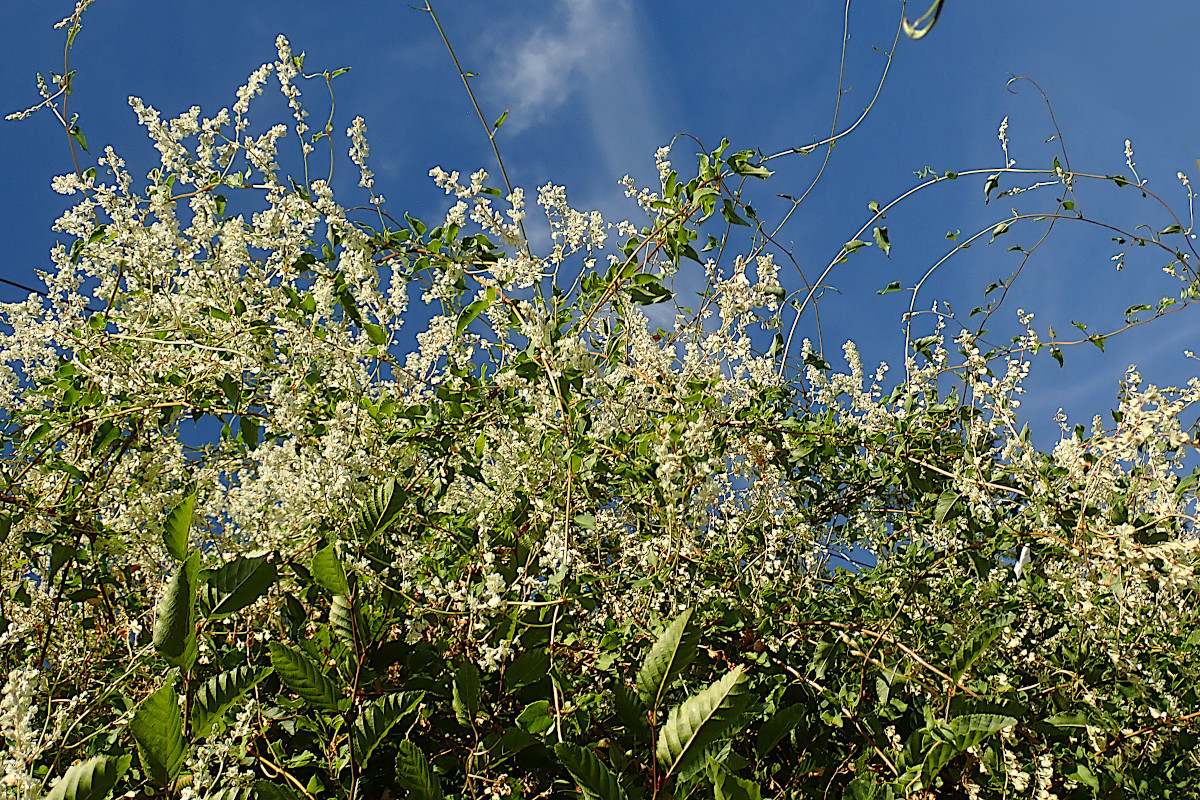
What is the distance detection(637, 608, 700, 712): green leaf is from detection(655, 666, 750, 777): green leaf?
0.22ft

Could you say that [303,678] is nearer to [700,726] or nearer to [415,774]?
[415,774]

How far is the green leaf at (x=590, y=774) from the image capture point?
1.03m

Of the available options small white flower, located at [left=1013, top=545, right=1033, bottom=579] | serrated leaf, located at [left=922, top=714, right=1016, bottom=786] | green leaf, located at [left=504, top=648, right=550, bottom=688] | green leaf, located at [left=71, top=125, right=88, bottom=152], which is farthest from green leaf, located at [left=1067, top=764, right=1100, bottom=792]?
green leaf, located at [left=71, top=125, right=88, bottom=152]

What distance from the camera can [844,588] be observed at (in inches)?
93.7

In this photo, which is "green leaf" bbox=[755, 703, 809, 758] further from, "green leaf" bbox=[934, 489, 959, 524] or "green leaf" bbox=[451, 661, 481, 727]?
"green leaf" bbox=[934, 489, 959, 524]

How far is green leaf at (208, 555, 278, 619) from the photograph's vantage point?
113 centimetres

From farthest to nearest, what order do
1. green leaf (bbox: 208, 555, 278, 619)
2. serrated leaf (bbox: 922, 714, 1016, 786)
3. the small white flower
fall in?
the small white flower → serrated leaf (bbox: 922, 714, 1016, 786) → green leaf (bbox: 208, 555, 278, 619)

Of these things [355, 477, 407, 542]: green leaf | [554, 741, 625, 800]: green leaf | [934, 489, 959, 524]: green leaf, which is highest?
[355, 477, 407, 542]: green leaf

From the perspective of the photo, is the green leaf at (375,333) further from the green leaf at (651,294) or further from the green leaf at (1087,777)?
the green leaf at (1087,777)

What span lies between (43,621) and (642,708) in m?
1.82

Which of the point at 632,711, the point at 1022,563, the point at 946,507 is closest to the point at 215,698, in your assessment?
the point at 632,711

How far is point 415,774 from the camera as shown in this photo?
1057 millimetres

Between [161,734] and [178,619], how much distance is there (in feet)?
0.44

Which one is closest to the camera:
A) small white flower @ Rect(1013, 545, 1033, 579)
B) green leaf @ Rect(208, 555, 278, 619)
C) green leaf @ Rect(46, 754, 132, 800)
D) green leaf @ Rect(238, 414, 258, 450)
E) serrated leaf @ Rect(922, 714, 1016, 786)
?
green leaf @ Rect(46, 754, 132, 800)
